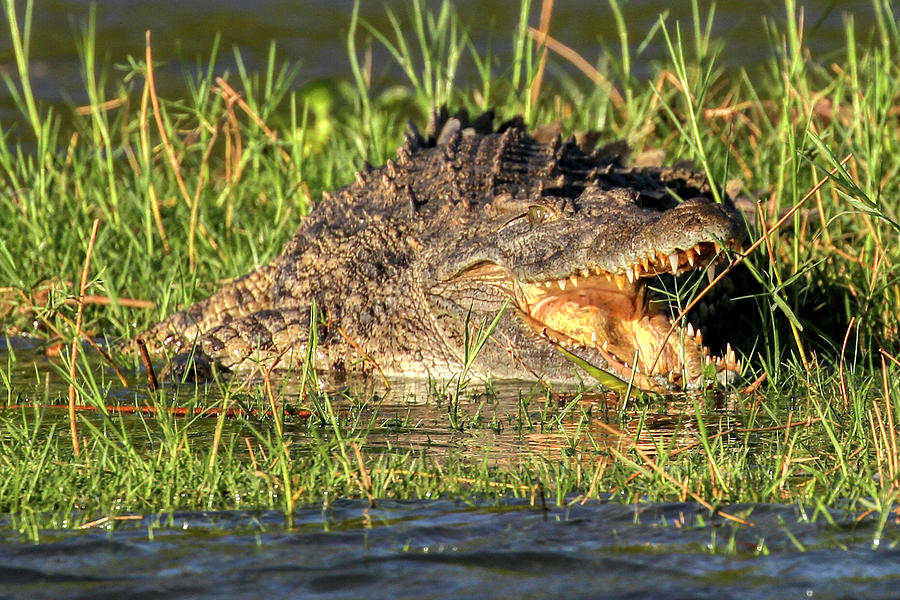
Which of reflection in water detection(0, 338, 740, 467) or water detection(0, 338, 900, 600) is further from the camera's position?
reflection in water detection(0, 338, 740, 467)

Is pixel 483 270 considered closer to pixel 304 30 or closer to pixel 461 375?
pixel 461 375

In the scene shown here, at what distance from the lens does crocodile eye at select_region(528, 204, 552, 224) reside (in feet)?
15.6

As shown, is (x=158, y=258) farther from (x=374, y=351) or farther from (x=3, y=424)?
(x=3, y=424)

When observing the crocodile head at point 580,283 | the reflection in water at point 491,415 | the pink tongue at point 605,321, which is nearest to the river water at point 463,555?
the reflection in water at point 491,415

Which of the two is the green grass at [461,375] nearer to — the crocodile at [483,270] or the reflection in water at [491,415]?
the reflection in water at [491,415]

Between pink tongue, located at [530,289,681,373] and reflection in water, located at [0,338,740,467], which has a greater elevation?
pink tongue, located at [530,289,681,373]

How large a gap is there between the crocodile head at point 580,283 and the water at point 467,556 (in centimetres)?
154

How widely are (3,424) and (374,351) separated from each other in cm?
175

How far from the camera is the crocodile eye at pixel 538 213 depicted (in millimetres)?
4766

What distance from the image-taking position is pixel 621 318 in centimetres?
473

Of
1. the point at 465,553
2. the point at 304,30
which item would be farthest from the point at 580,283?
the point at 304,30

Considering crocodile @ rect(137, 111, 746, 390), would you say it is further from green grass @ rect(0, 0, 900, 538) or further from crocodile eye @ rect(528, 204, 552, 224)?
green grass @ rect(0, 0, 900, 538)

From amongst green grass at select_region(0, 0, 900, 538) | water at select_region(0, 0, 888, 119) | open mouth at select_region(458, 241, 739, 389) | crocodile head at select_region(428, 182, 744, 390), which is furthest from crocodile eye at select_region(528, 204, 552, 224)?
water at select_region(0, 0, 888, 119)

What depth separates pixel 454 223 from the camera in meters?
5.22
